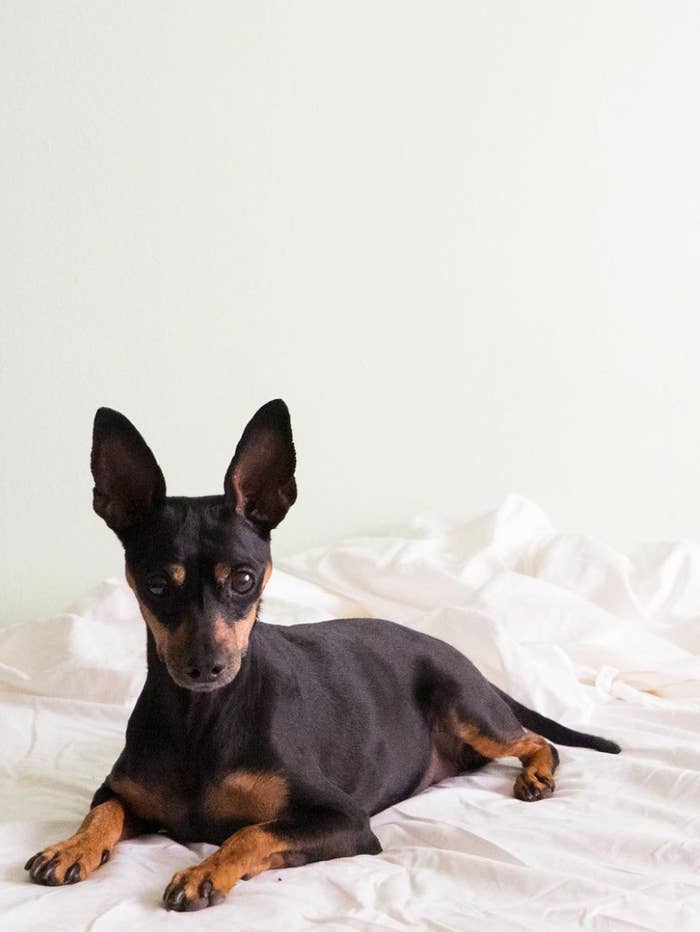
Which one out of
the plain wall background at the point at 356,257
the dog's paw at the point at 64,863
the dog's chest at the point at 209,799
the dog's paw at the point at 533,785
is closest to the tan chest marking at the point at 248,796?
the dog's chest at the point at 209,799

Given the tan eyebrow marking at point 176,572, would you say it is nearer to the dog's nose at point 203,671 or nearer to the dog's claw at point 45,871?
the dog's nose at point 203,671

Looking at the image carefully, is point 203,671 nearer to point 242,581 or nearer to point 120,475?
point 242,581

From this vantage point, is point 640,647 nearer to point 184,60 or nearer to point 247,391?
point 247,391

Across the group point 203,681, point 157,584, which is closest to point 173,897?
point 203,681

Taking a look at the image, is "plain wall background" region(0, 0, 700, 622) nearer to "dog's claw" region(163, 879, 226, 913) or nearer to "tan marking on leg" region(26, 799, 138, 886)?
"tan marking on leg" region(26, 799, 138, 886)

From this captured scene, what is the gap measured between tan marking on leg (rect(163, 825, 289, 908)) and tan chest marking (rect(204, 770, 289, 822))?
0.20 ft

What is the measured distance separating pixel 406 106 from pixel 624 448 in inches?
59.8

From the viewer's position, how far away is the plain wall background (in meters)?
4.11

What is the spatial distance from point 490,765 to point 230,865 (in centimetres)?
103

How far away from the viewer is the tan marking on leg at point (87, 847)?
2.13 m

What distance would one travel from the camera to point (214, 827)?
231 cm

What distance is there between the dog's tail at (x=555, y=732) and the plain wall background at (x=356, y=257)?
1.50 meters

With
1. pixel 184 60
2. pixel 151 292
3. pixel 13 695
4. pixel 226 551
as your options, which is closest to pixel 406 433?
pixel 151 292

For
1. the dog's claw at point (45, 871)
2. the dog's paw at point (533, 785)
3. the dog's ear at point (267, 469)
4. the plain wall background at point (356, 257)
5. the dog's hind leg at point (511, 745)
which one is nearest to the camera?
the dog's claw at point (45, 871)
